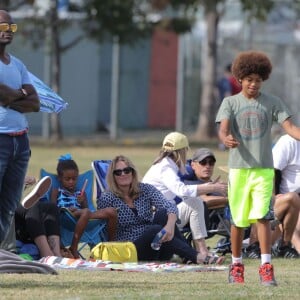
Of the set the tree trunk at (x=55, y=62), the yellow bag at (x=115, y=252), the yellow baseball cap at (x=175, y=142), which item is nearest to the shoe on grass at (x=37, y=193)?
the yellow bag at (x=115, y=252)

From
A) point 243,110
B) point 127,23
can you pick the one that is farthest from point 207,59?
point 243,110

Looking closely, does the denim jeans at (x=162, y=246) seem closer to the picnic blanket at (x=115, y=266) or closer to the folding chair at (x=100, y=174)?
the picnic blanket at (x=115, y=266)

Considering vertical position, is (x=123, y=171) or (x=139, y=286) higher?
(x=123, y=171)

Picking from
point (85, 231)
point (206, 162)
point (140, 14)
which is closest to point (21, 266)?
point (85, 231)

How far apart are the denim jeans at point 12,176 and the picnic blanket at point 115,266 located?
1599 mm

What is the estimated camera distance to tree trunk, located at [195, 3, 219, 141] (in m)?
35.0

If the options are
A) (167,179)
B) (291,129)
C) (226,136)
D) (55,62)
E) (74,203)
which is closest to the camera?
(226,136)

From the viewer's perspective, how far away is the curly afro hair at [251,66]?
9.61 meters

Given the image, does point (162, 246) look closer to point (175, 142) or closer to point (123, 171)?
point (123, 171)

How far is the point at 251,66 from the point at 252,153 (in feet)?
2.18

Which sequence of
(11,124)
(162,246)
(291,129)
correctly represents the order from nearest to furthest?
1. (11,124)
2. (291,129)
3. (162,246)

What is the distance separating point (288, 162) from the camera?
12383 mm

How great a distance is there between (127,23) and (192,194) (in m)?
20.3

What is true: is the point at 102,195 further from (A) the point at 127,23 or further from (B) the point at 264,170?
(A) the point at 127,23
